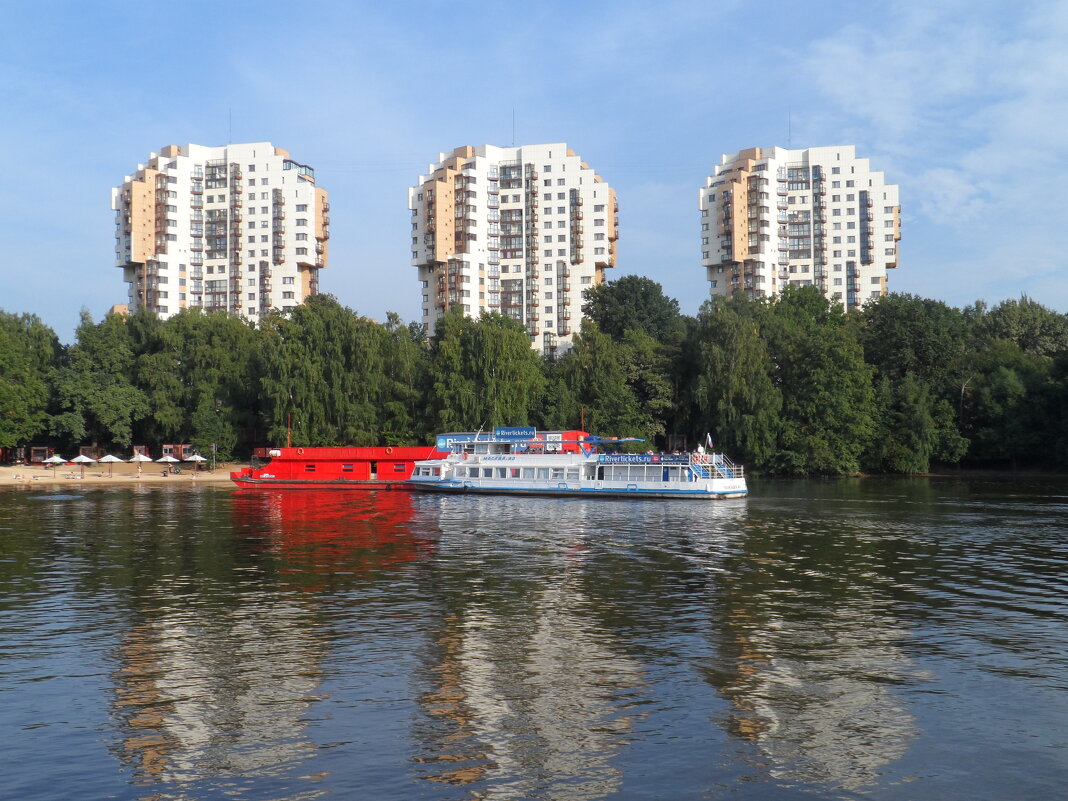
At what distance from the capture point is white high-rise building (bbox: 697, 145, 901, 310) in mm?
171000

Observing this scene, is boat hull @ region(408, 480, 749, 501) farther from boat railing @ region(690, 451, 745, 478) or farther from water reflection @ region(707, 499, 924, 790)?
water reflection @ region(707, 499, 924, 790)

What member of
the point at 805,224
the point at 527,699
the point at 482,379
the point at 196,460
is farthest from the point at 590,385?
the point at 527,699

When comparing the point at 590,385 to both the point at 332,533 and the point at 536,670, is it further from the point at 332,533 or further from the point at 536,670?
the point at 536,670

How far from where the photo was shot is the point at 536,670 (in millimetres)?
19625

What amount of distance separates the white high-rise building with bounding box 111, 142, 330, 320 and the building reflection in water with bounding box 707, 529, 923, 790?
156685mm

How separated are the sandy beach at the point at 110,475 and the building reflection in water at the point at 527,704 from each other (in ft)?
268

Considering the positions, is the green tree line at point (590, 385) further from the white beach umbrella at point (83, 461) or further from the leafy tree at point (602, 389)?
the white beach umbrella at point (83, 461)

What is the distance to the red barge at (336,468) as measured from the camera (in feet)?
280

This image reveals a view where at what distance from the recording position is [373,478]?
283 feet

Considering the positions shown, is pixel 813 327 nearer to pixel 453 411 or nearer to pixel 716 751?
pixel 453 411

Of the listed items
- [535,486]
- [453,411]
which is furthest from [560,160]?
[535,486]

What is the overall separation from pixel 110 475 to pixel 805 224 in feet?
423

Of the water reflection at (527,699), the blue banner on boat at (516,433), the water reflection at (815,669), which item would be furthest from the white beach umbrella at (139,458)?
the water reflection at (815,669)

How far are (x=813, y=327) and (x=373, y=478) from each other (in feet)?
196
